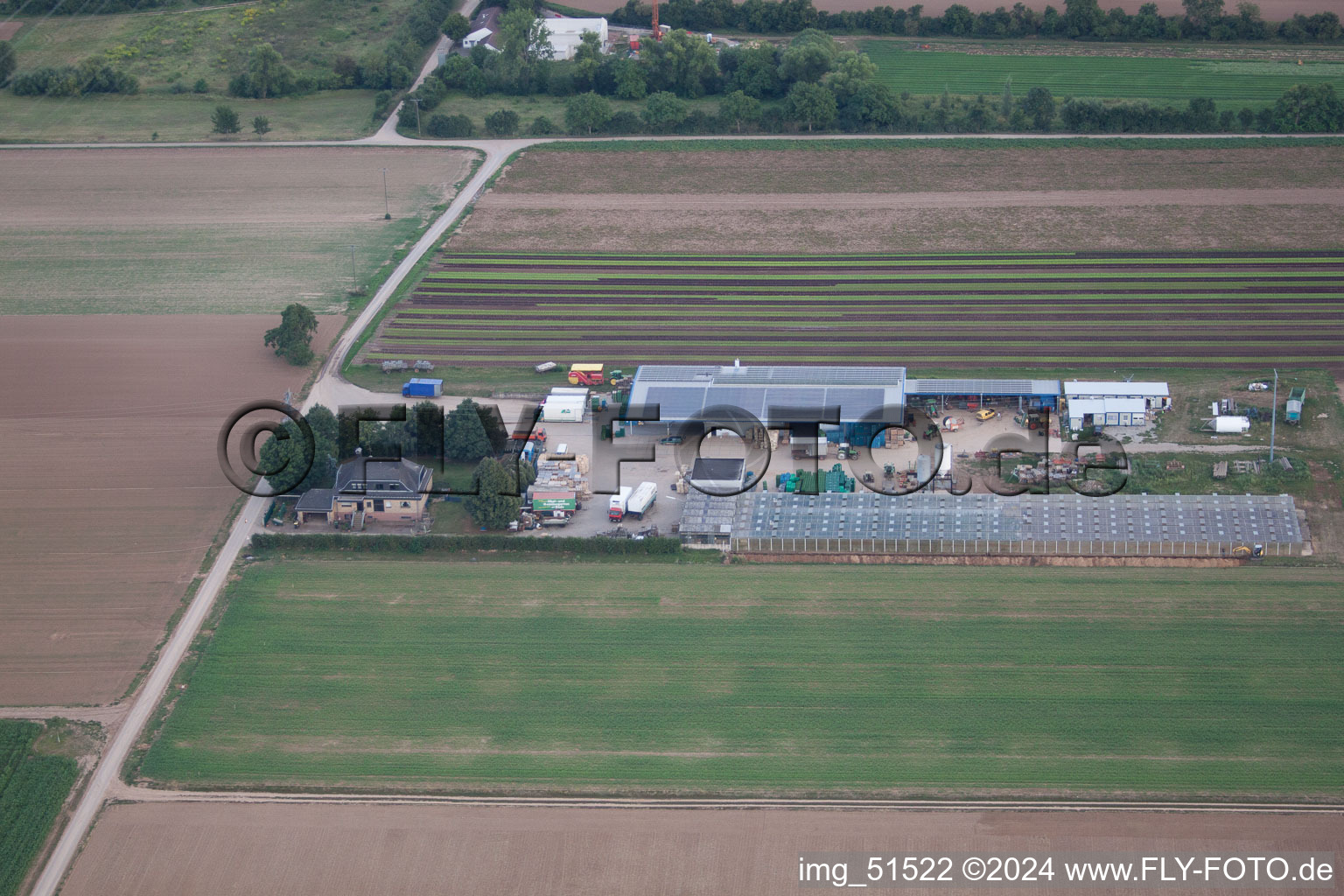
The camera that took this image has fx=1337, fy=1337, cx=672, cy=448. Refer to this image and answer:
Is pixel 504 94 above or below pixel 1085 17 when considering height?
below

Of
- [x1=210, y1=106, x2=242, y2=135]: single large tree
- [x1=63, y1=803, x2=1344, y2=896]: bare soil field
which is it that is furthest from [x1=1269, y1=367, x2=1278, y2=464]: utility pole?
[x1=210, y1=106, x2=242, y2=135]: single large tree

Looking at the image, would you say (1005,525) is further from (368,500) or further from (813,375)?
(368,500)

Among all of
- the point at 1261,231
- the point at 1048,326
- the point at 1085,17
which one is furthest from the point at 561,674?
the point at 1085,17

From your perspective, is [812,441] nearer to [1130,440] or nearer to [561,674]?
[1130,440]

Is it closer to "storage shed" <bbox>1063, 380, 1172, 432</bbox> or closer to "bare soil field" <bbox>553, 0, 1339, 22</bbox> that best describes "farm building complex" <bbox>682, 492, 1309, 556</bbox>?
"storage shed" <bbox>1063, 380, 1172, 432</bbox>

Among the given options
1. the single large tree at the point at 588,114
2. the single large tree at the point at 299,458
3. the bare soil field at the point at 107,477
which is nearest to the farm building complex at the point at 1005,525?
the single large tree at the point at 299,458
